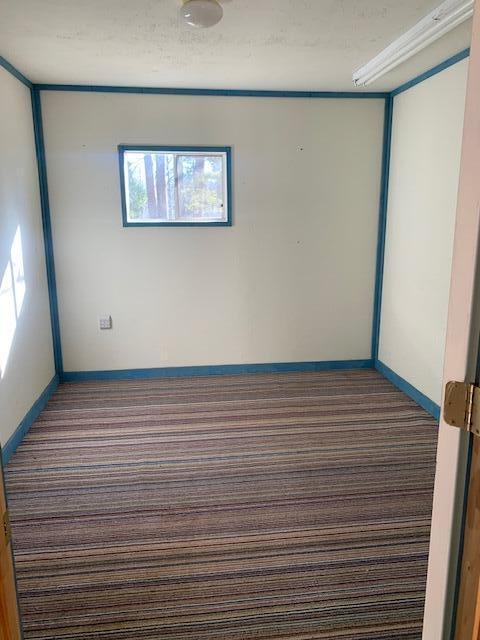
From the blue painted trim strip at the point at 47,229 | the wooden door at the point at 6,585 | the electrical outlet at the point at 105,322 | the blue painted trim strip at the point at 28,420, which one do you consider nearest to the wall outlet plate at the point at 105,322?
the electrical outlet at the point at 105,322

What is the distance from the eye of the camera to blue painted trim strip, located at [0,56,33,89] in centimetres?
307

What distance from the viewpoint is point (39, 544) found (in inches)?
85.0

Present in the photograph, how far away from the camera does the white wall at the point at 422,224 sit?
10.5 ft

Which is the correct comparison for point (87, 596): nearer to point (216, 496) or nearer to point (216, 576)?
point (216, 576)

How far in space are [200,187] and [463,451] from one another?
356cm

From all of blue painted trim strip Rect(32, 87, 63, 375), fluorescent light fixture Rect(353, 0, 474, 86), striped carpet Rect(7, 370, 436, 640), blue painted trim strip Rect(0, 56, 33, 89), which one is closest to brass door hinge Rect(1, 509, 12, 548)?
striped carpet Rect(7, 370, 436, 640)

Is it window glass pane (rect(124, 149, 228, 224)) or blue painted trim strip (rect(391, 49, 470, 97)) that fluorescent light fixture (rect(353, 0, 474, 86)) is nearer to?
blue painted trim strip (rect(391, 49, 470, 97))

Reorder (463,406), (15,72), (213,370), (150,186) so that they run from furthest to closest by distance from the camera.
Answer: (213,370) → (150,186) → (15,72) → (463,406)

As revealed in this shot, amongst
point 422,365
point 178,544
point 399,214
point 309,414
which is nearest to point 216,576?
point 178,544

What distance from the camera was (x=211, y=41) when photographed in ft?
9.09

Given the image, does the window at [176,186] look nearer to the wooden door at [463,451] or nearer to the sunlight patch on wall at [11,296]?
the sunlight patch on wall at [11,296]

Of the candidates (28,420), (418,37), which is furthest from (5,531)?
(418,37)

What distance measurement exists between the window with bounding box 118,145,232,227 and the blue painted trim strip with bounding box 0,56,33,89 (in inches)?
33.4

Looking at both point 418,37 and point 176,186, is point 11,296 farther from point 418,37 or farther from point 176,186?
point 418,37
